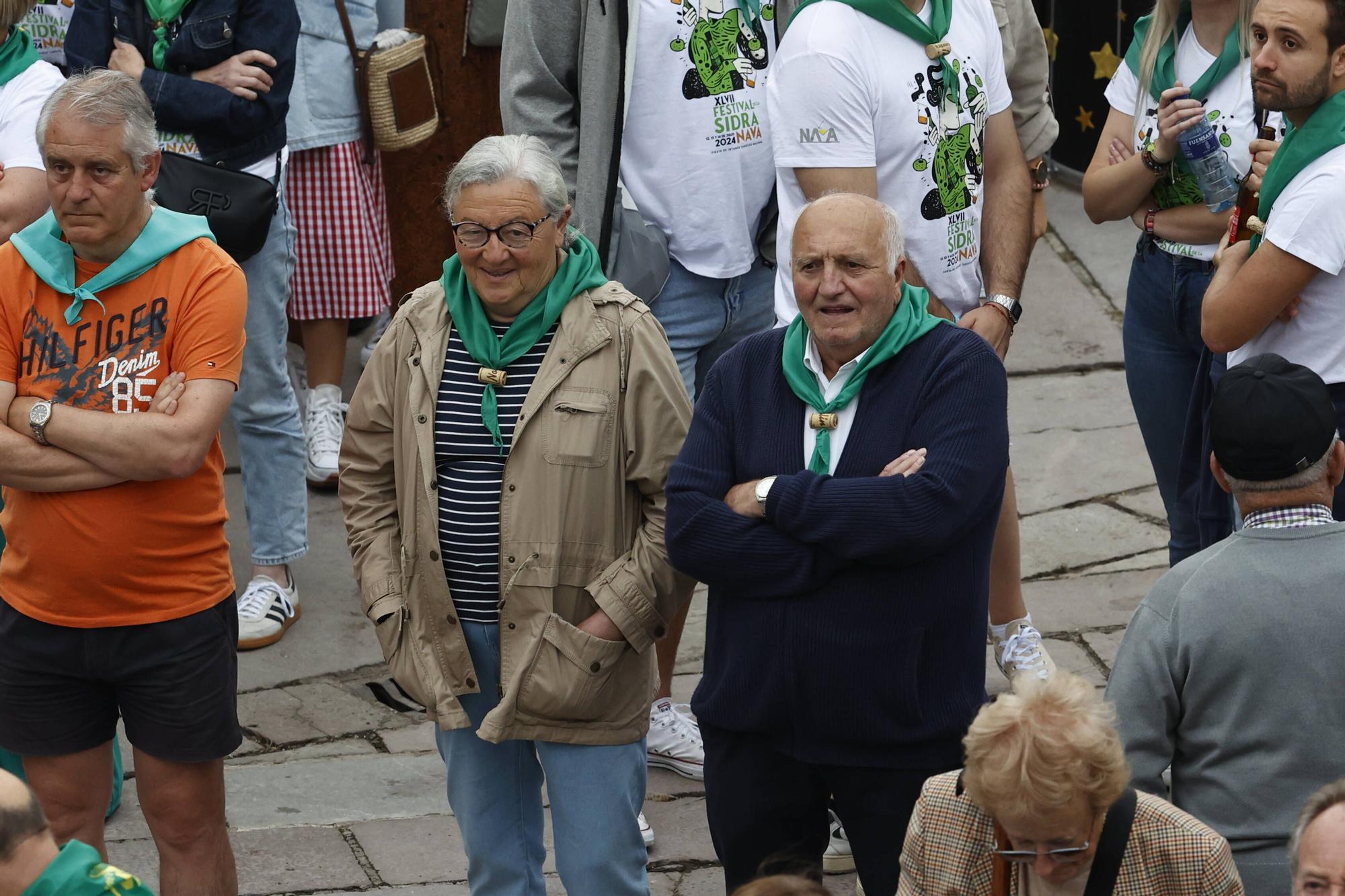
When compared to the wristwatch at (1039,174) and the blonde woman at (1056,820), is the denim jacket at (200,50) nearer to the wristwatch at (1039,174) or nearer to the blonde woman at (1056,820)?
the wristwatch at (1039,174)

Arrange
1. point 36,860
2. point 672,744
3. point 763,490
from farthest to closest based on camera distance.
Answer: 1. point 672,744
2. point 763,490
3. point 36,860

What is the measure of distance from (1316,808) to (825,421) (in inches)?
48.4

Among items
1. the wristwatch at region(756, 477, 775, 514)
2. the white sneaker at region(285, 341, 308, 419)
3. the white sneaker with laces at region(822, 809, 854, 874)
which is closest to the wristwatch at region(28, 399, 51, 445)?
the wristwatch at region(756, 477, 775, 514)

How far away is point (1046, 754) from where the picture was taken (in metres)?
2.82

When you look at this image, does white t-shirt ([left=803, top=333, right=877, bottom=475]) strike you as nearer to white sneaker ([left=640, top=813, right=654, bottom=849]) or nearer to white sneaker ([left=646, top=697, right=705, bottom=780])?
white sneaker ([left=640, top=813, right=654, bottom=849])

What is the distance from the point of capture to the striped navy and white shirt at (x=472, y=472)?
3760mm

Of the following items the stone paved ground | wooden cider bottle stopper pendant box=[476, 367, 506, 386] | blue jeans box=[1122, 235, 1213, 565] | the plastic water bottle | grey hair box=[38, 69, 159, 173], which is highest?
grey hair box=[38, 69, 159, 173]

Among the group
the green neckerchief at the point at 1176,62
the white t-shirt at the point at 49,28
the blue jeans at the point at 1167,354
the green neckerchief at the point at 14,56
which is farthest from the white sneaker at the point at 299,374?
the green neckerchief at the point at 1176,62

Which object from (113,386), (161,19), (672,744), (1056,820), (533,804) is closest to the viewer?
(1056,820)

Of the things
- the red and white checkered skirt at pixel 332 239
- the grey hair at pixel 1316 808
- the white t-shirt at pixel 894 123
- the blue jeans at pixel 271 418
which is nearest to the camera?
the grey hair at pixel 1316 808

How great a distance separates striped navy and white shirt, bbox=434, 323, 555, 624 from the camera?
12.3 feet

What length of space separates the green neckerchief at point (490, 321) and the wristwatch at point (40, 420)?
0.87 metres

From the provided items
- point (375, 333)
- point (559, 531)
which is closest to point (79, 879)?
point (559, 531)

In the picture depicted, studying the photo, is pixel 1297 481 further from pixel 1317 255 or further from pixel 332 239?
pixel 332 239
